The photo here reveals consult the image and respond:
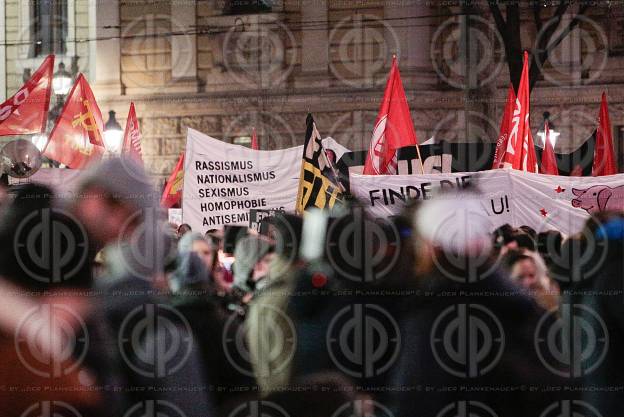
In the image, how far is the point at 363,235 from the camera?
14.5 ft

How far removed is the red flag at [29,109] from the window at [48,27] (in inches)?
493

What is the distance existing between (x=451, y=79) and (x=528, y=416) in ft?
58.4


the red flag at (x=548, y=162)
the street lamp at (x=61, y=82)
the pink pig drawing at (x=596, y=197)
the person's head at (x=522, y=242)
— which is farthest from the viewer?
the street lamp at (x=61, y=82)

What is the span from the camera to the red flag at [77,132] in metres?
11.2

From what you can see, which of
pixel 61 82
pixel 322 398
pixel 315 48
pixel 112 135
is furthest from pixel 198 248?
pixel 315 48

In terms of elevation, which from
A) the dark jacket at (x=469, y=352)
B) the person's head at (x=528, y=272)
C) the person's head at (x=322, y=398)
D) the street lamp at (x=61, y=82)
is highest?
the street lamp at (x=61, y=82)

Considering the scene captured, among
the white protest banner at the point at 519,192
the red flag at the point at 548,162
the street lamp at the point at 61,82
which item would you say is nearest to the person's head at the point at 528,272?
the white protest banner at the point at 519,192

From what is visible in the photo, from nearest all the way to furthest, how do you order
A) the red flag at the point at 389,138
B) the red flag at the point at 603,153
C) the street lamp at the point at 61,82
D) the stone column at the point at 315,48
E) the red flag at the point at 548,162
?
1. the red flag at the point at 389,138
2. the red flag at the point at 548,162
3. the red flag at the point at 603,153
4. the street lamp at the point at 61,82
5. the stone column at the point at 315,48

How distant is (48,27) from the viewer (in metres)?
23.7

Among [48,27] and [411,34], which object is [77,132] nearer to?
[411,34]

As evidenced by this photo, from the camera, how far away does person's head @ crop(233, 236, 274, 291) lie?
14.7 feet

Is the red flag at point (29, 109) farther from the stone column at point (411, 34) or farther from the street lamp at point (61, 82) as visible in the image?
the stone column at point (411, 34)

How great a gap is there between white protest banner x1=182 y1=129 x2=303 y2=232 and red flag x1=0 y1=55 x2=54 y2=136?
153 centimetres

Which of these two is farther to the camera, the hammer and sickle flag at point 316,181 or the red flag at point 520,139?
the red flag at point 520,139
